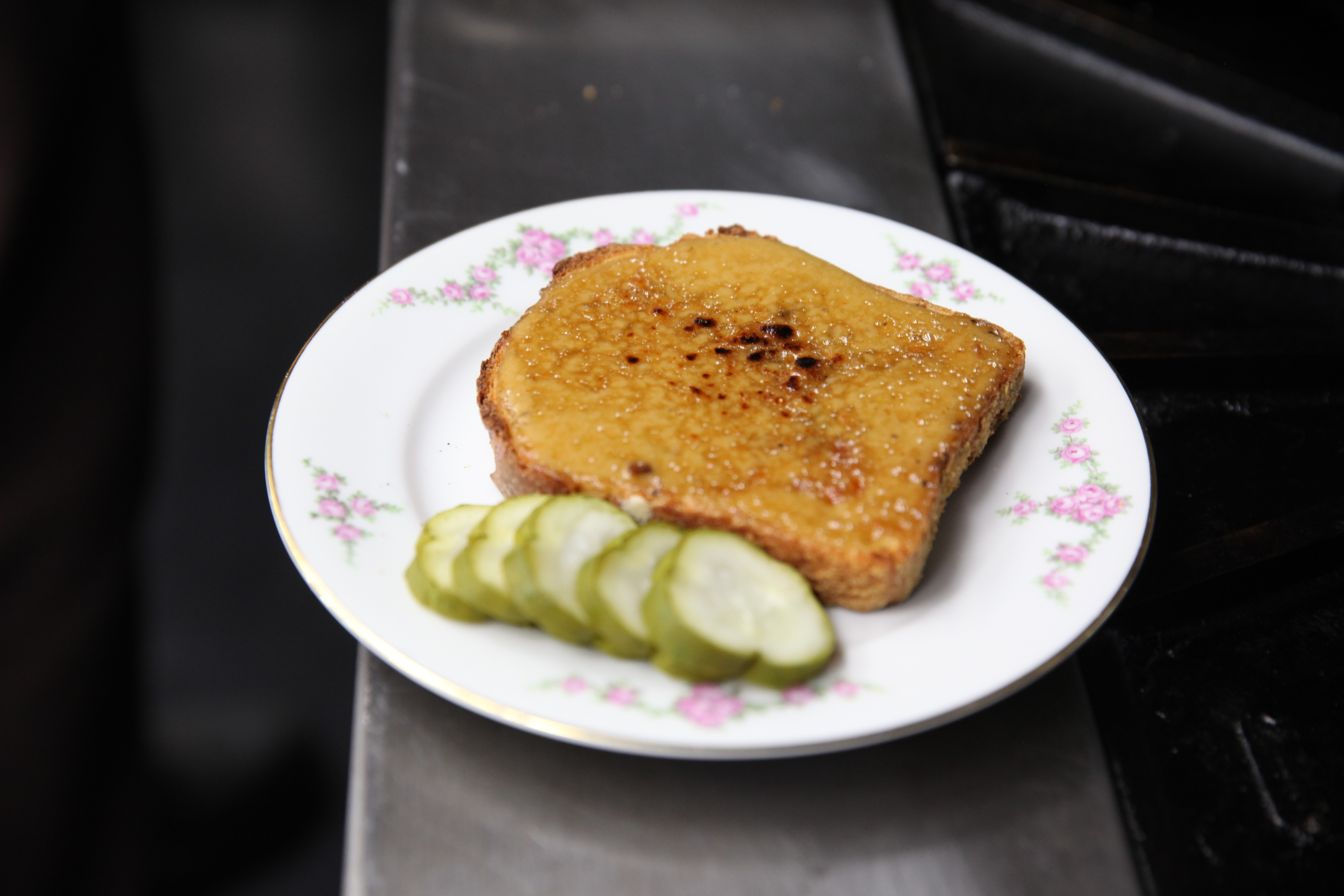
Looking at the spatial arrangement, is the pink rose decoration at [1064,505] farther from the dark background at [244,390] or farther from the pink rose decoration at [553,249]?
the dark background at [244,390]

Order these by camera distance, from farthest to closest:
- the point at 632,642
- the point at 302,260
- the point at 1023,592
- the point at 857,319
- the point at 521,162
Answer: the point at 302,260 → the point at 521,162 → the point at 857,319 → the point at 1023,592 → the point at 632,642

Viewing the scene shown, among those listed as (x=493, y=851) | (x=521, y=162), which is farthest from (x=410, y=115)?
(x=493, y=851)

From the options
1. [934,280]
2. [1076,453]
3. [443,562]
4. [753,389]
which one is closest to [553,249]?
[753,389]

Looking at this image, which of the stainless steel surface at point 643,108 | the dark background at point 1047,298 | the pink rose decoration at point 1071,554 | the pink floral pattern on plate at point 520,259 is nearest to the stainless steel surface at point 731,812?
the dark background at point 1047,298

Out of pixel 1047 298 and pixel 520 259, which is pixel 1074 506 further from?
pixel 520 259

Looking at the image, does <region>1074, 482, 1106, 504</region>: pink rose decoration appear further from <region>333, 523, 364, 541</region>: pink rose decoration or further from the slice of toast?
<region>333, 523, 364, 541</region>: pink rose decoration

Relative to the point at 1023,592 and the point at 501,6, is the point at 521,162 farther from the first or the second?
the point at 1023,592
